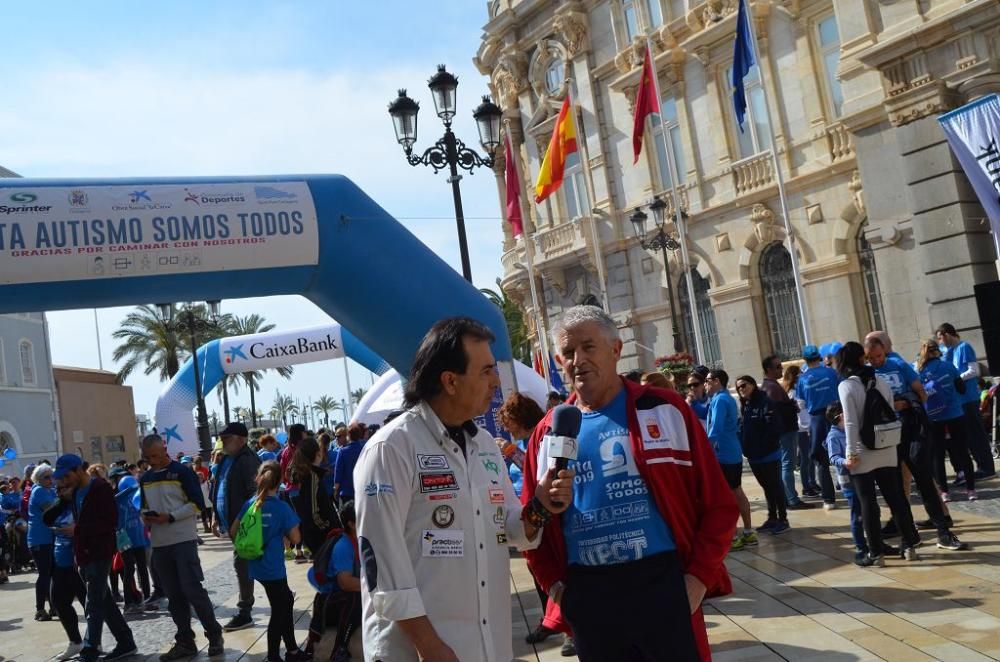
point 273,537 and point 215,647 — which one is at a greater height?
point 273,537

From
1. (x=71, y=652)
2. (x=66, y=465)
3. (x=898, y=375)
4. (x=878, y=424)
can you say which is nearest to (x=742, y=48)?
(x=898, y=375)

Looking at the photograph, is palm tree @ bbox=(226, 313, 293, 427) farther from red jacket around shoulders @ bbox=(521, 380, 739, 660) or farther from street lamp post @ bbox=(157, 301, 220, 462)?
red jacket around shoulders @ bbox=(521, 380, 739, 660)

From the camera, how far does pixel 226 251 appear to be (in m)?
10.4

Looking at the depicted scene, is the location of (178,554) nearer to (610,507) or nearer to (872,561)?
(872,561)

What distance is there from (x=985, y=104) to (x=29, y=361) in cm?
3869

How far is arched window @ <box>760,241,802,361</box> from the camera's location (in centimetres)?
2222

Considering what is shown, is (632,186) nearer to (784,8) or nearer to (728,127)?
(728,127)

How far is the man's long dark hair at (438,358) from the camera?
3.13 m

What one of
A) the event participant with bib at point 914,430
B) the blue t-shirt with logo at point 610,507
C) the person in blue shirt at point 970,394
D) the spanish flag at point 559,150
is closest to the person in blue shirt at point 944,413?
the person in blue shirt at point 970,394

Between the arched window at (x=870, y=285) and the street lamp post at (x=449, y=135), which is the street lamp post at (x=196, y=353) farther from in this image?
the arched window at (x=870, y=285)

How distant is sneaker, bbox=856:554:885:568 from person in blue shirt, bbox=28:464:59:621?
8.91m

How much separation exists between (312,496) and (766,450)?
4729 millimetres

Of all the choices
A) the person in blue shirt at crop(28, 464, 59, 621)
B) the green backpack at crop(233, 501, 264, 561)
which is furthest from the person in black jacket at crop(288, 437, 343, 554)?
the person in blue shirt at crop(28, 464, 59, 621)

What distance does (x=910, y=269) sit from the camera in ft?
56.3
